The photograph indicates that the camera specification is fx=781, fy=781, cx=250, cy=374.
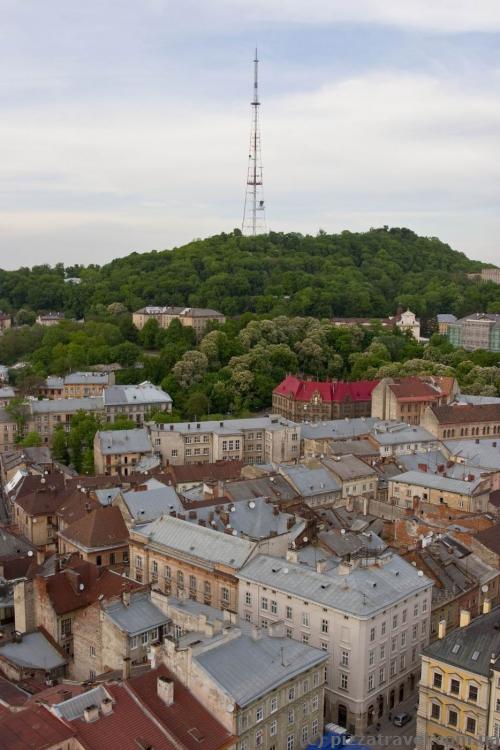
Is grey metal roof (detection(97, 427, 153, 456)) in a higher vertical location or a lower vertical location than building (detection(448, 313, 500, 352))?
lower

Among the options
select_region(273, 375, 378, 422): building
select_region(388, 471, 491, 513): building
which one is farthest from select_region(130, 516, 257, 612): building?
select_region(273, 375, 378, 422): building

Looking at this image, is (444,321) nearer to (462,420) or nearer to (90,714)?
(462,420)

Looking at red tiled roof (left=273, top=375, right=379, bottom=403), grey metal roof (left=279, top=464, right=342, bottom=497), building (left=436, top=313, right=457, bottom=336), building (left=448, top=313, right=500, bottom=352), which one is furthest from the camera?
building (left=436, top=313, right=457, bottom=336)

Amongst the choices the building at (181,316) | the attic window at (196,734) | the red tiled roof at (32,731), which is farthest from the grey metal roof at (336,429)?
the building at (181,316)

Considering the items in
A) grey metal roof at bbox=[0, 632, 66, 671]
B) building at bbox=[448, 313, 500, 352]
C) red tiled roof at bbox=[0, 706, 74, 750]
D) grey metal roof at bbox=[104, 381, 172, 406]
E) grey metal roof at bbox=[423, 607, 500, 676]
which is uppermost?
building at bbox=[448, 313, 500, 352]

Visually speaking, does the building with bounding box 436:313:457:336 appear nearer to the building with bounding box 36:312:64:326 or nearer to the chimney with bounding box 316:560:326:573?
the building with bounding box 36:312:64:326

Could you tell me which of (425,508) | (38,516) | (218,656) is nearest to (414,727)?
(218,656)

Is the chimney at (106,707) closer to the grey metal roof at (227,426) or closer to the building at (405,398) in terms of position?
the grey metal roof at (227,426)
